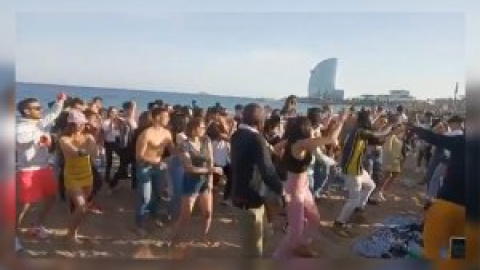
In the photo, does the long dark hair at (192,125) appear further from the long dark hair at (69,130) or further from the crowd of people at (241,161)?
the long dark hair at (69,130)

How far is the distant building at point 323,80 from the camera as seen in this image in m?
4.47

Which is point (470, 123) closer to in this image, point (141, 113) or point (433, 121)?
point (433, 121)

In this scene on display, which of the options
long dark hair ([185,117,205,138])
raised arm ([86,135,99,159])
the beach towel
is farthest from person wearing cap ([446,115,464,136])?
raised arm ([86,135,99,159])

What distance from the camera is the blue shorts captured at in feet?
15.4

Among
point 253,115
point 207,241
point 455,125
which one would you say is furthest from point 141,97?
point 455,125

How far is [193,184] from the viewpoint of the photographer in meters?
4.70

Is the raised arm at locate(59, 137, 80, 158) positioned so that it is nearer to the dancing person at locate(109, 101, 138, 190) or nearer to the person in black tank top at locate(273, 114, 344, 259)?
the dancing person at locate(109, 101, 138, 190)

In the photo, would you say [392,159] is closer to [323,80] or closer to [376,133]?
[376,133]

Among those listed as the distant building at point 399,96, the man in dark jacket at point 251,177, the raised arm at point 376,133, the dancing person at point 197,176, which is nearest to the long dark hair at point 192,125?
the dancing person at point 197,176

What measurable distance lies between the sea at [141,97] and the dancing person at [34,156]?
2.2 inches

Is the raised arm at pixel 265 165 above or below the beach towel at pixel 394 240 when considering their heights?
above

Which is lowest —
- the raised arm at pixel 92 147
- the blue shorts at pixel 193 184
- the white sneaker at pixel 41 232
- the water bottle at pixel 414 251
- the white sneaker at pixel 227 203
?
the water bottle at pixel 414 251

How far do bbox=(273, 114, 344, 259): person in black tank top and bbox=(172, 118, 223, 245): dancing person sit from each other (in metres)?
0.48

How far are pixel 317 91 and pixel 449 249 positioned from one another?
1.34m
